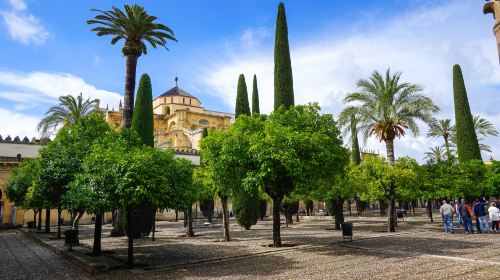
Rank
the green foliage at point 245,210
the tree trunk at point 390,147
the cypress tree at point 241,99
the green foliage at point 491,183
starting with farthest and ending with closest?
the green foliage at point 491,183 → the cypress tree at point 241,99 → the tree trunk at point 390,147 → the green foliage at point 245,210

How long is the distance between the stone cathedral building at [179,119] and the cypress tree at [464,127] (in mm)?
36672

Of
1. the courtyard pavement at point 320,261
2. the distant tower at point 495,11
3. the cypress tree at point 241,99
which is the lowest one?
the courtyard pavement at point 320,261

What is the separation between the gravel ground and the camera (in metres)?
9.95

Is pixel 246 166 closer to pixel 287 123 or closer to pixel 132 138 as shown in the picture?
pixel 287 123

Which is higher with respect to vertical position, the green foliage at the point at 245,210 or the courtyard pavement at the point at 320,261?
the green foliage at the point at 245,210

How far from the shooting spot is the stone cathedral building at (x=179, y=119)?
58.4 meters

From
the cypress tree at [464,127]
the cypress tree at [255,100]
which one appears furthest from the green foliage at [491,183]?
the cypress tree at [255,100]

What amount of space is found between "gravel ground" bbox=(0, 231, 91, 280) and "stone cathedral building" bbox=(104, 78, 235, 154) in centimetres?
4155

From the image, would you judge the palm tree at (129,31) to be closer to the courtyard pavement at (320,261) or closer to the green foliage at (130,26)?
the green foliage at (130,26)

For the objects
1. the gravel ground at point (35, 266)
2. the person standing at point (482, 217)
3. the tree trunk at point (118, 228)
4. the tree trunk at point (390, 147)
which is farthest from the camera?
the tree trunk at point (390, 147)

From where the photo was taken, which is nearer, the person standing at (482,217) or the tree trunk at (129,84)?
the person standing at (482,217)

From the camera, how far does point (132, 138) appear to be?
42.9 feet

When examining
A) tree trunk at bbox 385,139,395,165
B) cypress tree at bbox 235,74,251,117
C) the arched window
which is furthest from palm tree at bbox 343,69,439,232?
the arched window

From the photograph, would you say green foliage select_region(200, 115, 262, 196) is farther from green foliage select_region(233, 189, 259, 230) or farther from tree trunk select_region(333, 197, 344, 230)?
tree trunk select_region(333, 197, 344, 230)
